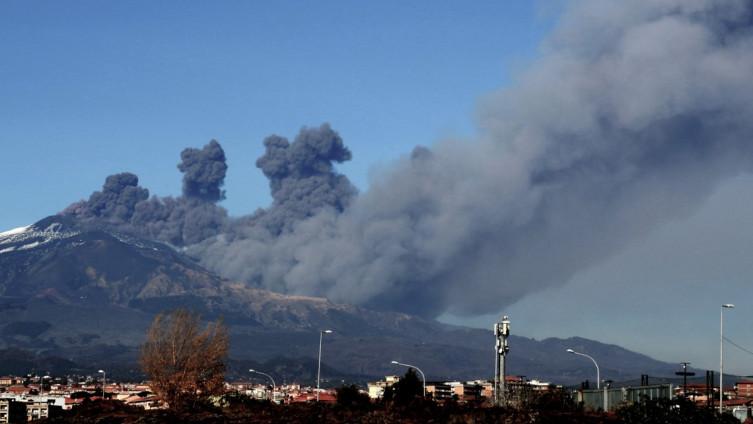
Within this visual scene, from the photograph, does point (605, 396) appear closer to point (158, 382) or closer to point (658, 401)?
point (658, 401)

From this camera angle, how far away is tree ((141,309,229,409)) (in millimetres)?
74562

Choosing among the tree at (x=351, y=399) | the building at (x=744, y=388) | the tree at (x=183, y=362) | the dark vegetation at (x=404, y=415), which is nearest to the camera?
the dark vegetation at (x=404, y=415)

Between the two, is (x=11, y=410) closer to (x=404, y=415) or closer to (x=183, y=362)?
(x=183, y=362)

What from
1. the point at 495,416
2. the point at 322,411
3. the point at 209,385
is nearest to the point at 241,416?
the point at 322,411

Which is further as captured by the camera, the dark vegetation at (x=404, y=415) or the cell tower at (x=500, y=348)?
the cell tower at (x=500, y=348)

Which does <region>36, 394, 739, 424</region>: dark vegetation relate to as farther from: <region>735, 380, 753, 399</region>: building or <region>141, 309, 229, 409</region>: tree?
<region>735, 380, 753, 399</region>: building

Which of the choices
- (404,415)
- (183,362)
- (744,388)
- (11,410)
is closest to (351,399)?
(404,415)

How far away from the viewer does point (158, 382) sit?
248 feet

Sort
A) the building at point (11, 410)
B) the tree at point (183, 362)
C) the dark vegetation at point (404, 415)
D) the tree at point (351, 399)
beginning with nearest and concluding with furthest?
the dark vegetation at point (404, 415)
the tree at point (351, 399)
the tree at point (183, 362)
the building at point (11, 410)

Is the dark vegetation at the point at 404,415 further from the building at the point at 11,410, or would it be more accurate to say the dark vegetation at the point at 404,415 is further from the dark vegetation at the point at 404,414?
the building at the point at 11,410

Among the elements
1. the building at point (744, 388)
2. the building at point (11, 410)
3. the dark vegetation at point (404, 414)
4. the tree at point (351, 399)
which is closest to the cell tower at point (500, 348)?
the tree at point (351, 399)

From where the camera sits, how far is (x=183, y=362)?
7656 centimetres

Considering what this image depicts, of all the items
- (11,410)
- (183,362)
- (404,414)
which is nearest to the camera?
(404,414)

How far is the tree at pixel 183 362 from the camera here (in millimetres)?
74562
